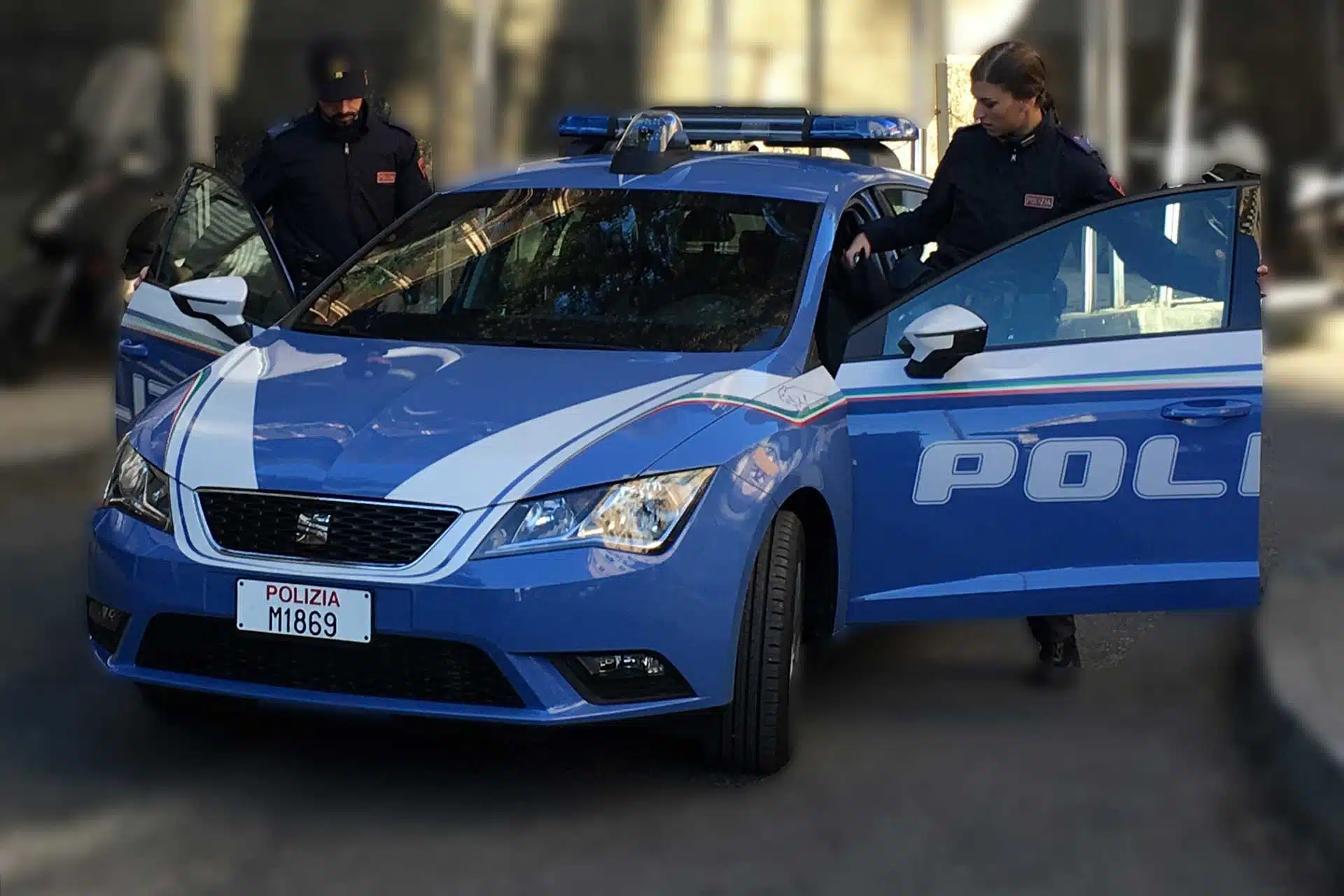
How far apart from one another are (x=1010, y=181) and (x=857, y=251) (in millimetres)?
658

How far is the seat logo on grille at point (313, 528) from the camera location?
4.94 metres

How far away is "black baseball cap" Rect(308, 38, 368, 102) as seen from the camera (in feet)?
26.1

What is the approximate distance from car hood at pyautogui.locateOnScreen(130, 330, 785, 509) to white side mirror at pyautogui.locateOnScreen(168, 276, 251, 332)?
50 cm

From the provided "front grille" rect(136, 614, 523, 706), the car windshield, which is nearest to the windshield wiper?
the car windshield

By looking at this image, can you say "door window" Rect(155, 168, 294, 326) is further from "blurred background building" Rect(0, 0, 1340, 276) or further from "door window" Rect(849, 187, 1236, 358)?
"blurred background building" Rect(0, 0, 1340, 276)

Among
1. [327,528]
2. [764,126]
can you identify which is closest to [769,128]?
[764,126]

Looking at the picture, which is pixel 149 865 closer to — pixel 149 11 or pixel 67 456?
pixel 67 456

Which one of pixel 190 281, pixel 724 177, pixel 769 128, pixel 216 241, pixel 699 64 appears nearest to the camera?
pixel 724 177

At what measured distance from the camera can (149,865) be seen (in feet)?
15.3

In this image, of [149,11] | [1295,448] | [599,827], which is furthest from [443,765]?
[149,11]

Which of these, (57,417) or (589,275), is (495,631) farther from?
(57,417)

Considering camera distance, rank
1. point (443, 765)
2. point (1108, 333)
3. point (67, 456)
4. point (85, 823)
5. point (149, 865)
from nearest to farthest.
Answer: point (149, 865)
point (85, 823)
point (443, 765)
point (1108, 333)
point (67, 456)

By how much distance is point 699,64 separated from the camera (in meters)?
17.0

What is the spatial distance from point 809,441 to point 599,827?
3.48ft
